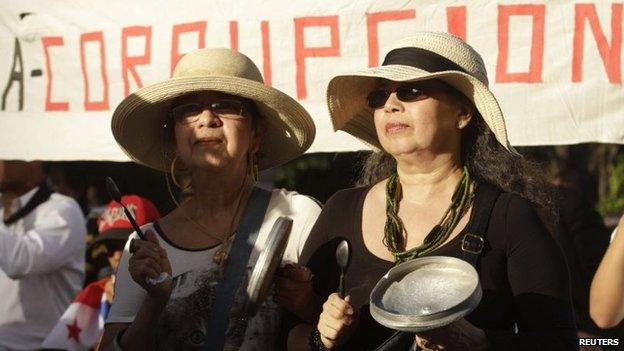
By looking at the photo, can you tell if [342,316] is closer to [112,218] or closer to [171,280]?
[171,280]

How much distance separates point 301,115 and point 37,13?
2.04m

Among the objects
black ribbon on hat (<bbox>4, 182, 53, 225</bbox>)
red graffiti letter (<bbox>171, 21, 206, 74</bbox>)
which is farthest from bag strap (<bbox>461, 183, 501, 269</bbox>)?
black ribbon on hat (<bbox>4, 182, 53, 225</bbox>)

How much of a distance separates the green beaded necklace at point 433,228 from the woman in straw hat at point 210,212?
13.3 inches

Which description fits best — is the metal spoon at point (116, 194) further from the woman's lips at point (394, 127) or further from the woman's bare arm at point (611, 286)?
the woman's bare arm at point (611, 286)

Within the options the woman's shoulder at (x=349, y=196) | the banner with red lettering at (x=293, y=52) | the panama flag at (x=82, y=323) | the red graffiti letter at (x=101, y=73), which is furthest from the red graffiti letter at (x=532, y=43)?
the panama flag at (x=82, y=323)

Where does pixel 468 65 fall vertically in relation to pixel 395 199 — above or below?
above

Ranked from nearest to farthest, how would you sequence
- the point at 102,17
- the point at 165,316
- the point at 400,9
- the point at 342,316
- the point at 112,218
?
the point at 342,316
the point at 165,316
the point at 400,9
the point at 102,17
the point at 112,218

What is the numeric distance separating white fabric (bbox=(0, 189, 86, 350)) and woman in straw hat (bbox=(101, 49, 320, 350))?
2178mm

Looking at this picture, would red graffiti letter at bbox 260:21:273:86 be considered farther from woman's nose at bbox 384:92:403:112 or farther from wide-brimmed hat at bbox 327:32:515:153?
woman's nose at bbox 384:92:403:112

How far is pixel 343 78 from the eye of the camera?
11.2 ft

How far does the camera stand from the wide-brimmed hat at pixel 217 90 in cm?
354

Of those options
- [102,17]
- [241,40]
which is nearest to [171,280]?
[241,40]

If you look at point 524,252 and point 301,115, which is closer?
point 524,252

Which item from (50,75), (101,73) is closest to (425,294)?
(101,73)
